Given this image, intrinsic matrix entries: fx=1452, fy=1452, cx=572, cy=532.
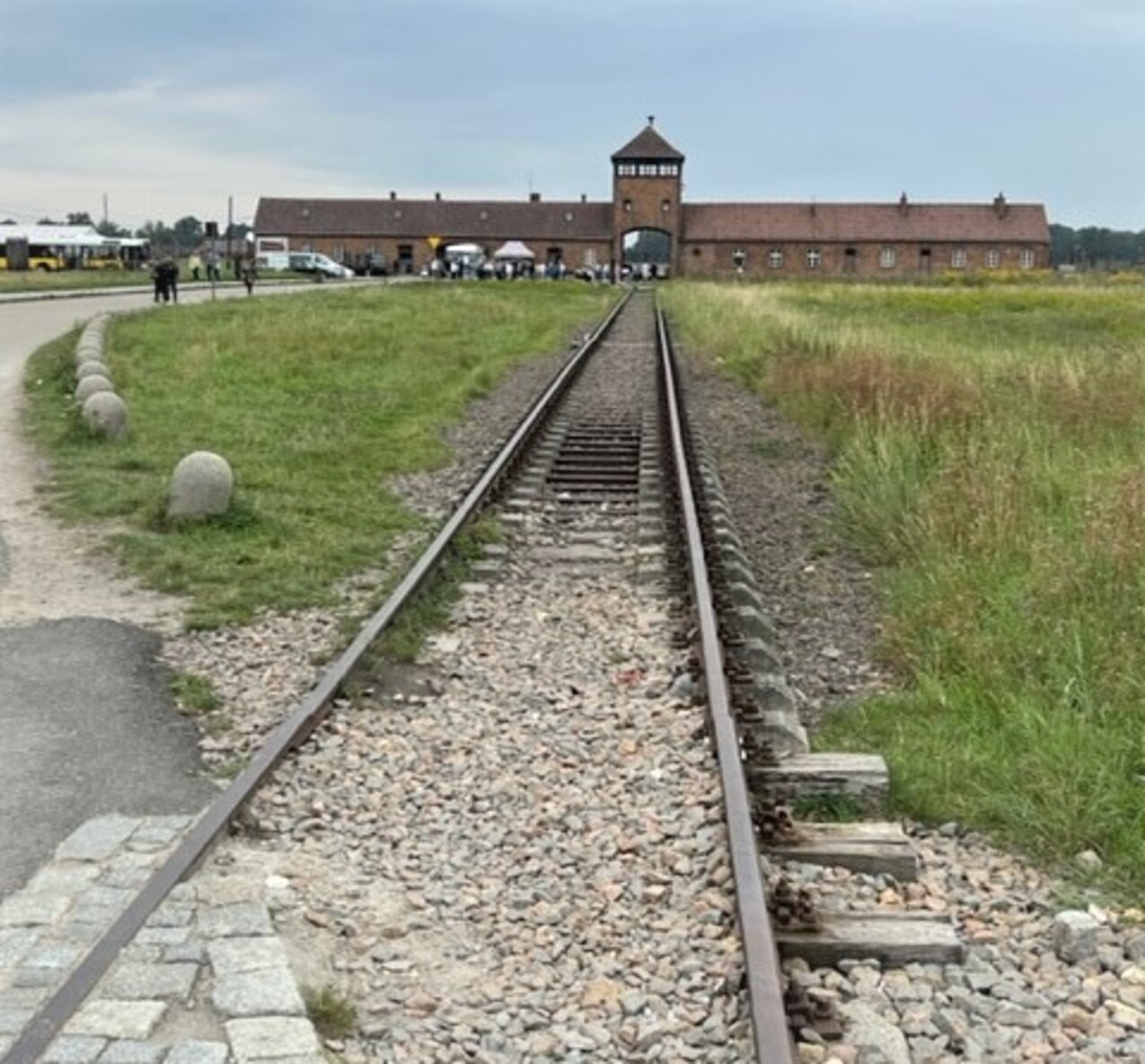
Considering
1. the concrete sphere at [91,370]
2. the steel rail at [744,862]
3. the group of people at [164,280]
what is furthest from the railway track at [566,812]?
the group of people at [164,280]

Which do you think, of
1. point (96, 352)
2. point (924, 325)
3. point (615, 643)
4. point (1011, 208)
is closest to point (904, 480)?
point (615, 643)

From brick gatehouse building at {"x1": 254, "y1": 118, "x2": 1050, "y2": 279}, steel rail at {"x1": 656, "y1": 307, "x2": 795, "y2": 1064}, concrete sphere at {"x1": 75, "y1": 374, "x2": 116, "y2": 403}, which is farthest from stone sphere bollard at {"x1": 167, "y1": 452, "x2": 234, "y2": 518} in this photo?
brick gatehouse building at {"x1": 254, "y1": 118, "x2": 1050, "y2": 279}

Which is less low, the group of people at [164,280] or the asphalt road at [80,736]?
the group of people at [164,280]

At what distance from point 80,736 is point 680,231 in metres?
112

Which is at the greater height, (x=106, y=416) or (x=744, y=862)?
(x=106, y=416)

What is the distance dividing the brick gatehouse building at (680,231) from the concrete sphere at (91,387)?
320 feet

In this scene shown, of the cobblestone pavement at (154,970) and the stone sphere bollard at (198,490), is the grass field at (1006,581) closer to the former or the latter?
the cobblestone pavement at (154,970)

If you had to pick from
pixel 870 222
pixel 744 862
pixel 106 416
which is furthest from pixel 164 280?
pixel 870 222

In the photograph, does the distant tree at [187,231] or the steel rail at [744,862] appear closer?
the steel rail at [744,862]

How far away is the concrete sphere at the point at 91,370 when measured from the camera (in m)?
17.8

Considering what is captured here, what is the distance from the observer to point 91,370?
59.5ft

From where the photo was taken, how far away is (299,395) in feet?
62.8

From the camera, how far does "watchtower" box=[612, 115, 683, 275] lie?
114 m

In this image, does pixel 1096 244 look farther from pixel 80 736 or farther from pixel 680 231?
pixel 80 736
